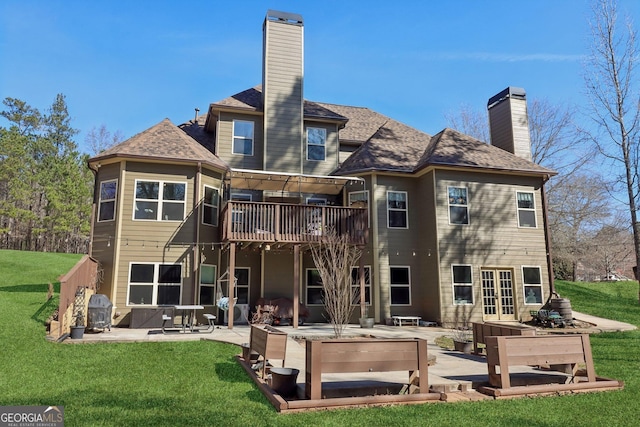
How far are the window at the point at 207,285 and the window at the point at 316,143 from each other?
6.23 meters

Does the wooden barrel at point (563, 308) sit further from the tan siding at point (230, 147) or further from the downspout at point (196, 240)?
the downspout at point (196, 240)

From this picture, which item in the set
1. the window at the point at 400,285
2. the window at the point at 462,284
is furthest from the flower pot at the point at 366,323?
the window at the point at 462,284

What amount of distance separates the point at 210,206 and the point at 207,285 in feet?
9.37

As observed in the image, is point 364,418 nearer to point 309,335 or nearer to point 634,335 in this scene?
point 309,335

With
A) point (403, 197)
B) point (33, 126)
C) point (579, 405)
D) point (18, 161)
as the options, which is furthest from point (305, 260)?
point (33, 126)

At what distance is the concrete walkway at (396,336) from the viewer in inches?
267

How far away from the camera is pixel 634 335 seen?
467 inches

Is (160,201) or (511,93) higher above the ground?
(511,93)

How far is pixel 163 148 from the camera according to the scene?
584 inches

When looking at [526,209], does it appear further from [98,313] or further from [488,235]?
[98,313]

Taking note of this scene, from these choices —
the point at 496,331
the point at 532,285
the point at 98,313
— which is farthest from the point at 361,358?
the point at 532,285

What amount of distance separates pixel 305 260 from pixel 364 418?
11.7 meters

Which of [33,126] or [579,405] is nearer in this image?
[579,405]

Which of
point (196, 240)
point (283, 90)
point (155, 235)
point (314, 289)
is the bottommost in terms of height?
point (314, 289)
